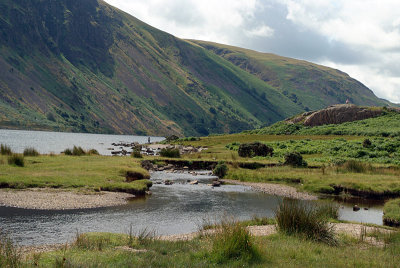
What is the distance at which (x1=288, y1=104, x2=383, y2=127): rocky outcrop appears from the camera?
115 metres

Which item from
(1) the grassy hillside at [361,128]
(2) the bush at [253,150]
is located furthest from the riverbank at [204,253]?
(1) the grassy hillside at [361,128]

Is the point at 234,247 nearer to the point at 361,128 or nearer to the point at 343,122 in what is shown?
the point at 361,128

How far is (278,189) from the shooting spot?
1591 inches

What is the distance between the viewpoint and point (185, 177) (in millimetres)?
49156

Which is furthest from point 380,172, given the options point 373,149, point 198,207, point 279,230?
point 279,230

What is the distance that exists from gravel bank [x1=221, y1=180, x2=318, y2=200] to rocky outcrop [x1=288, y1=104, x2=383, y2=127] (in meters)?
80.3

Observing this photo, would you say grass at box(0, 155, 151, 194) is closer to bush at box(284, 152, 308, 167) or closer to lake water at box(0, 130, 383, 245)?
lake water at box(0, 130, 383, 245)

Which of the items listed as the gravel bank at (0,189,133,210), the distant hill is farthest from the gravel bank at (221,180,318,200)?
the distant hill

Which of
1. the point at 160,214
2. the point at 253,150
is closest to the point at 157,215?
the point at 160,214

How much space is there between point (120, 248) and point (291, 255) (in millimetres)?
6601

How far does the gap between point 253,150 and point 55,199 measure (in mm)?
45281

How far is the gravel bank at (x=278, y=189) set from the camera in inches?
1439

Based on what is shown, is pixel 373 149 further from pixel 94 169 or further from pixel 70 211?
pixel 70 211

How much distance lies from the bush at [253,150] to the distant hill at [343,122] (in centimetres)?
3382
